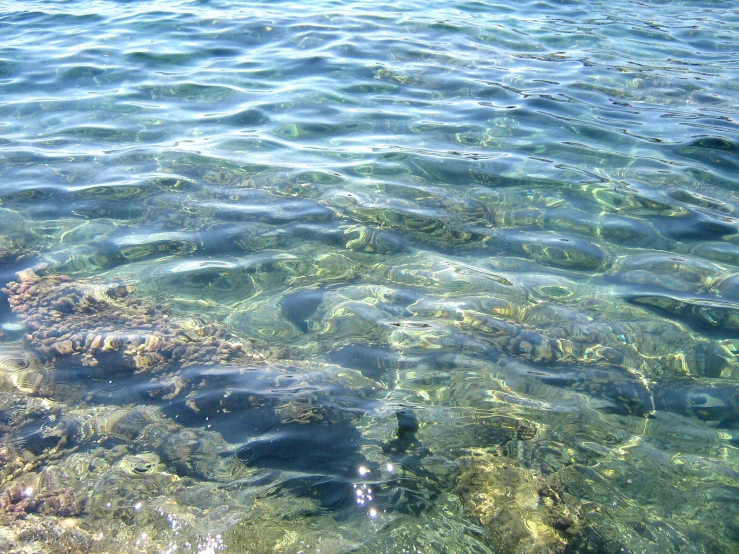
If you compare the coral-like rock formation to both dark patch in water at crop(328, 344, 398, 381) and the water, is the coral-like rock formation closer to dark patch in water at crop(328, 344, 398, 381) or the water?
the water

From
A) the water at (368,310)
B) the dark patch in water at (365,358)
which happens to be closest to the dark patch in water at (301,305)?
the water at (368,310)

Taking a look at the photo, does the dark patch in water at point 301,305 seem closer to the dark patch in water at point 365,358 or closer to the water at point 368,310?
the water at point 368,310

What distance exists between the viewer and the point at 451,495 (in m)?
2.98

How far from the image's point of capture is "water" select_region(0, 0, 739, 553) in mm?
2961

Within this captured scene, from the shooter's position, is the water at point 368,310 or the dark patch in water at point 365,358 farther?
the dark patch in water at point 365,358

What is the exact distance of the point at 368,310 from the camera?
4.35 metres

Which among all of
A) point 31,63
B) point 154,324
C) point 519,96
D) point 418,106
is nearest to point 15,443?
point 154,324

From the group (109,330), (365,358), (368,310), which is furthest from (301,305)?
(109,330)

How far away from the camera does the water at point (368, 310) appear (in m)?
2.96

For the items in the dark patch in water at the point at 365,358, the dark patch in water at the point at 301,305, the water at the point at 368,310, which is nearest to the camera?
the water at the point at 368,310

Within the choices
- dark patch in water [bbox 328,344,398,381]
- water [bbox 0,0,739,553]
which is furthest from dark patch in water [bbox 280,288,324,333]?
dark patch in water [bbox 328,344,398,381]

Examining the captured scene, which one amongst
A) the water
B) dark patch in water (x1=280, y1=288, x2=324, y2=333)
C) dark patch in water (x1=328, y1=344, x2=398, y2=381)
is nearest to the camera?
the water

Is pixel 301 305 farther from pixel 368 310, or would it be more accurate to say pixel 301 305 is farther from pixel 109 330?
pixel 109 330

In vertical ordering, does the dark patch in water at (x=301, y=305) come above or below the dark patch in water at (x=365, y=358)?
above
